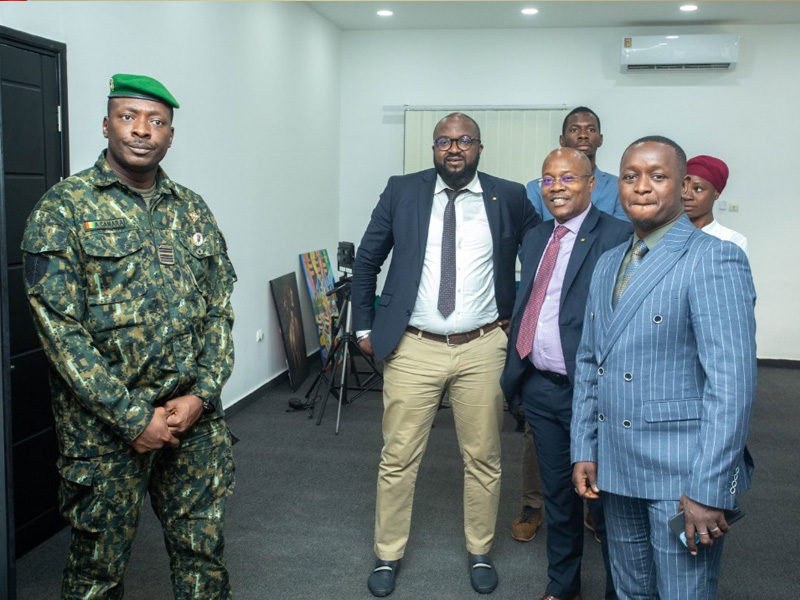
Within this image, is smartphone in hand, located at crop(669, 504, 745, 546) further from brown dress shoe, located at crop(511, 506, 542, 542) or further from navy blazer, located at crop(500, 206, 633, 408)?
brown dress shoe, located at crop(511, 506, 542, 542)

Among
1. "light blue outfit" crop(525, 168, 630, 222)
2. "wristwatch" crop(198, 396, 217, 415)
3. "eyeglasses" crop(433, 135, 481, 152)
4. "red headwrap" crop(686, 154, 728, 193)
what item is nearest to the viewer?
"wristwatch" crop(198, 396, 217, 415)

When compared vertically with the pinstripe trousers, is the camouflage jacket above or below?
above

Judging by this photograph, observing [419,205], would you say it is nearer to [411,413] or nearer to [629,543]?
[411,413]

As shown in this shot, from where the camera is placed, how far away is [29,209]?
2.96 metres

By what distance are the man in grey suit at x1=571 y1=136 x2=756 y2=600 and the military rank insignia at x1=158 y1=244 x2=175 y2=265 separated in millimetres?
1124

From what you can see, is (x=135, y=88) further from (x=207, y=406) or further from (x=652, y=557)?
(x=652, y=557)

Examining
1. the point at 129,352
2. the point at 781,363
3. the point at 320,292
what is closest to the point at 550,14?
the point at 320,292

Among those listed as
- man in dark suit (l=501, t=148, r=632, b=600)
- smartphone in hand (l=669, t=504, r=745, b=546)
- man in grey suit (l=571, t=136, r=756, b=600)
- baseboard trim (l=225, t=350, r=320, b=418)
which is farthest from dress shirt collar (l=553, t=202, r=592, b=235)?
baseboard trim (l=225, t=350, r=320, b=418)

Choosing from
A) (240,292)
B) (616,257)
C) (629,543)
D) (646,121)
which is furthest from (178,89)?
(646,121)

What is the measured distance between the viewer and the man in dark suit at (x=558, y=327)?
8.03ft

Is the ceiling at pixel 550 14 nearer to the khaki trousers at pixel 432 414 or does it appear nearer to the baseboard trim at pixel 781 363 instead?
the baseboard trim at pixel 781 363

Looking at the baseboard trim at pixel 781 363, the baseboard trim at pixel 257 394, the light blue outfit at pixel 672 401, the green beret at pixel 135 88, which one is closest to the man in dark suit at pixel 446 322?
the light blue outfit at pixel 672 401

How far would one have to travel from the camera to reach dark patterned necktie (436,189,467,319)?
2.71 m

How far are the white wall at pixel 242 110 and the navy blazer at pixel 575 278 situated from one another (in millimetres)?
2032
